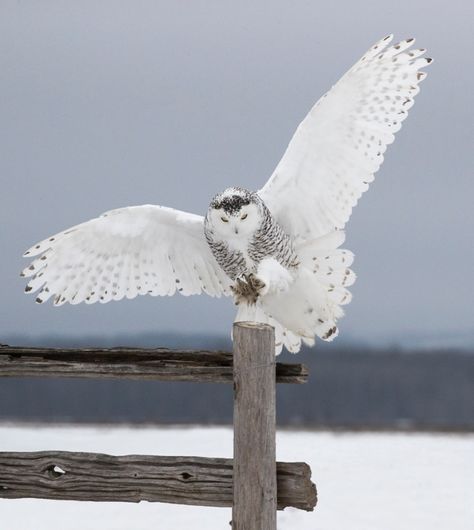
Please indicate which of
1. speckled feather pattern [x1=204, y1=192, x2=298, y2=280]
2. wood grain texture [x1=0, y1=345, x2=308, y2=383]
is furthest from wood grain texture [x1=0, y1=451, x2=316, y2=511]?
speckled feather pattern [x1=204, y1=192, x2=298, y2=280]

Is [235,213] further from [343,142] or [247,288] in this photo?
[343,142]

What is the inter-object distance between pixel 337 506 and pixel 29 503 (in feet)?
5.52

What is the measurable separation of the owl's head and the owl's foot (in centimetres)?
29

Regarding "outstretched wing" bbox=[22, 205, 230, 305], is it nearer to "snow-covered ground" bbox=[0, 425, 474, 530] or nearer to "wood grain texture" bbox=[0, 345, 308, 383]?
"wood grain texture" bbox=[0, 345, 308, 383]

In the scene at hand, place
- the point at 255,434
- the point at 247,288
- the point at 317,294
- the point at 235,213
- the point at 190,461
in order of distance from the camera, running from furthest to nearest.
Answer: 1. the point at 317,294
2. the point at 235,213
3. the point at 247,288
4. the point at 190,461
5. the point at 255,434

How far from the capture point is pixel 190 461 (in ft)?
9.37

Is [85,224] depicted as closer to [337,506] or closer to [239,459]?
[239,459]

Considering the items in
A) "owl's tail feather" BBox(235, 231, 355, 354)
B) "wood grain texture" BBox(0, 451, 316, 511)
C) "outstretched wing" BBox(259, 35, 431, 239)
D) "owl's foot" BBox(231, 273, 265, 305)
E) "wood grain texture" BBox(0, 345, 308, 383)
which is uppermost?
"outstretched wing" BBox(259, 35, 431, 239)

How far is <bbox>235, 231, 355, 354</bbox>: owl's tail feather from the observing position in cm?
376

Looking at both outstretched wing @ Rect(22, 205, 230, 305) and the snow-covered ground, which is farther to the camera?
the snow-covered ground

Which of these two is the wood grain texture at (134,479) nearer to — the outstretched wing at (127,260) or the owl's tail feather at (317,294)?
the outstretched wing at (127,260)

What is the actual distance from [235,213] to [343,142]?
71 cm

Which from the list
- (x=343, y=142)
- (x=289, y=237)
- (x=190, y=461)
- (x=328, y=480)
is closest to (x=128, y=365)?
(x=190, y=461)

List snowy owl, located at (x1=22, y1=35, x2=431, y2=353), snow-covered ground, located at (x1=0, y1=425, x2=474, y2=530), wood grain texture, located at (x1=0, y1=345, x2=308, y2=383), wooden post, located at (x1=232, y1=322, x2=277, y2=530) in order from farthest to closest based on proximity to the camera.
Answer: snow-covered ground, located at (x1=0, y1=425, x2=474, y2=530), snowy owl, located at (x1=22, y1=35, x2=431, y2=353), wood grain texture, located at (x1=0, y1=345, x2=308, y2=383), wooden post, located at (x1=232, y1=322, x2=277, y2=530)
